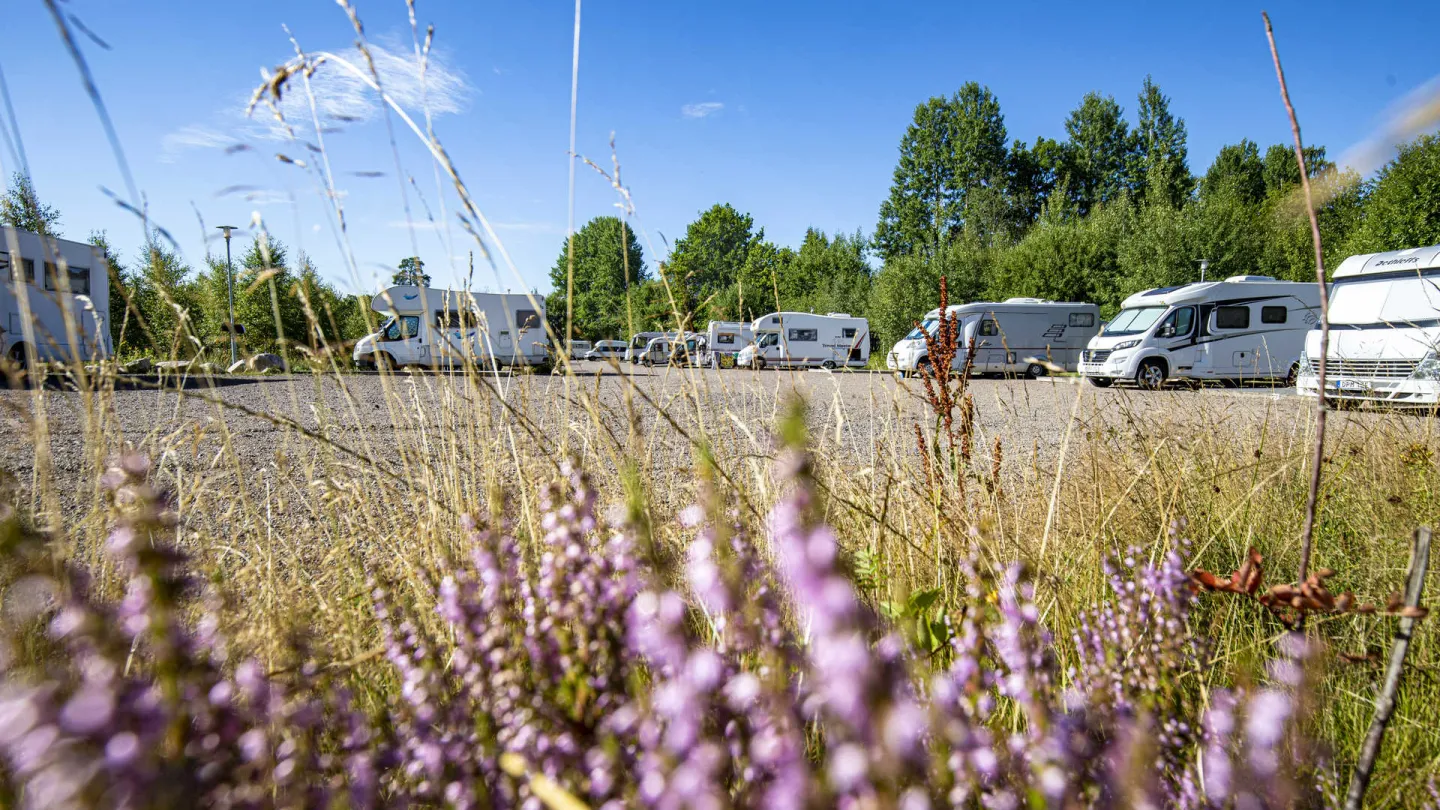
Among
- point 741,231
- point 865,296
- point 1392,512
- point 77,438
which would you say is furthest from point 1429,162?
point 741,231

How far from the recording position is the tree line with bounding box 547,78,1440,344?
31.2 metres

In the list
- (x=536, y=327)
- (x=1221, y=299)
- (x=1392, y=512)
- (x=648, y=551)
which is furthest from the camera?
(x=536, y=327)

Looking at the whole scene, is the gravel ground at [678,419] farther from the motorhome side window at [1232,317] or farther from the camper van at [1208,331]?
the motorhome side window at [1232,317]

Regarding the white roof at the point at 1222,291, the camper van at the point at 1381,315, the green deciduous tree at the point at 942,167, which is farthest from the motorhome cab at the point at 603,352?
the green deciduous tree at the point at 942,167

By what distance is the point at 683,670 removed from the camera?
2.27ft

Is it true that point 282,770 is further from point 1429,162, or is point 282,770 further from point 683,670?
point 1429,162

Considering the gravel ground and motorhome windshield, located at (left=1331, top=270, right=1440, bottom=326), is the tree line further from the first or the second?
the gravel ground

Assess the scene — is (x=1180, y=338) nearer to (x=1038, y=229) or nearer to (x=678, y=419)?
(x=678, y=419)

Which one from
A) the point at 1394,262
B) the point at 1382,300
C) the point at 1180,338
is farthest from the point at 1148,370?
the point at 1394,262

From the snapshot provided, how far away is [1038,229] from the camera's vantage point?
39.8 metres

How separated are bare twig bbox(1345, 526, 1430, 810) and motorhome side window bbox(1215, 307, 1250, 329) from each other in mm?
21241

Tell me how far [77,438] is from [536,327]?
1921 centimetres

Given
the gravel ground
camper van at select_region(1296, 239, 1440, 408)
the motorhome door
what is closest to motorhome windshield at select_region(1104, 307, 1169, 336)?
the motorhome door

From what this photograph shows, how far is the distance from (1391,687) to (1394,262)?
15.4 meters
